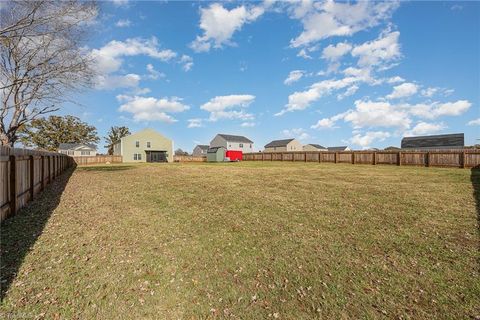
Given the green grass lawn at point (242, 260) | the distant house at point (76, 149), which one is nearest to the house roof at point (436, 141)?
the green grass lawn at point (242, 260)

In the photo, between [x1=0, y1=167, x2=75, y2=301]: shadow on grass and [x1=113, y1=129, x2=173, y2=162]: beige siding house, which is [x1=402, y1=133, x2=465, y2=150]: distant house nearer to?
[x1=113, y1=129, x2=173, y2=162]: beige siding house

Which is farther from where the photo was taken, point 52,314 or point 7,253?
point 7,253

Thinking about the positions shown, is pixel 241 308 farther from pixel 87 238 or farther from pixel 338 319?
pixel 87 238

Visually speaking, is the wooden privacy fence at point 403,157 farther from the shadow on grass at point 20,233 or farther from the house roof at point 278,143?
the house roof at point 278,143

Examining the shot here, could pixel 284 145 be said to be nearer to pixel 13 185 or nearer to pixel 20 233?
pixel 13 185

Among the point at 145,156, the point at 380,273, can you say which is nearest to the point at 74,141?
the point at 145,156

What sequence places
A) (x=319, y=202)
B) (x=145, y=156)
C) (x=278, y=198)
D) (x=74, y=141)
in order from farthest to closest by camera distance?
1. (x=74, y=141)
2. (x=145, y=156)
3. (x=278, y=198)
4. (x=319, y=202)

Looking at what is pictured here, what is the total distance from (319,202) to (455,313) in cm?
546

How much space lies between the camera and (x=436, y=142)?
44.4m

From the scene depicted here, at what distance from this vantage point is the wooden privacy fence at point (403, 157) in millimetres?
20406

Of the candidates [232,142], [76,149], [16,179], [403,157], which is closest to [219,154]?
[232,142]

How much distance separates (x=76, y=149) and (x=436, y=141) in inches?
3039

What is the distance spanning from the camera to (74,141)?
220 feet

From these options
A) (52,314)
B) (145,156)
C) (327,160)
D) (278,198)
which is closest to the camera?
(52,314)
